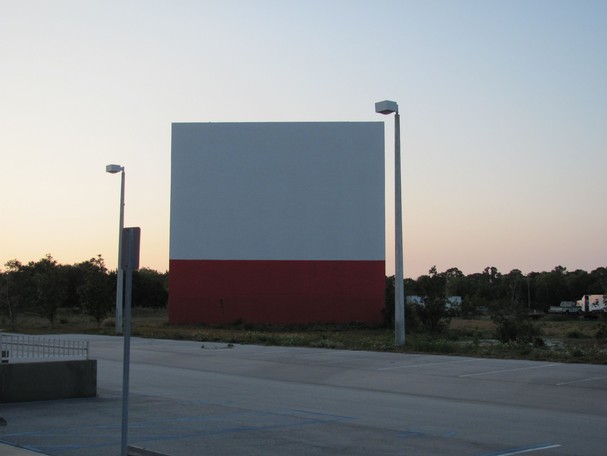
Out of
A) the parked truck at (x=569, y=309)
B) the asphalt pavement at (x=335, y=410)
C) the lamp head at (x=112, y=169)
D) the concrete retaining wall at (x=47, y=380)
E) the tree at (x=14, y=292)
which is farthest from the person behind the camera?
the parked truck at (x=569, y=309)

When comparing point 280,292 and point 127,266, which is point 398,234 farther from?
point 280,292

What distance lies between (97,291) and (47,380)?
112 feet

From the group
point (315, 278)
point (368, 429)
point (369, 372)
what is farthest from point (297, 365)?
point (315, 278)

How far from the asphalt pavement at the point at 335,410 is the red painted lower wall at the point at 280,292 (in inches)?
1017

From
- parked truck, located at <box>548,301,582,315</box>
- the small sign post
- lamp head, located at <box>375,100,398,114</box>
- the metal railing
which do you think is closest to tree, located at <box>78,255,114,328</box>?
lamp head, located at <box>375,100,398,114</box>

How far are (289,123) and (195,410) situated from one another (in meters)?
40.2

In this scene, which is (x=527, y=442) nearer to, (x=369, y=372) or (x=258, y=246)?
(x=369, y=372)

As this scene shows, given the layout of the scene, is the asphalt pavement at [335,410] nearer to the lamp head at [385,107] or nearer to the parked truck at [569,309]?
the lamp head at [385,107]

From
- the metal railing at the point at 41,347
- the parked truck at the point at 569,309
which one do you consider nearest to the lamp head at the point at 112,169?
the metal railing at the point at 41,347

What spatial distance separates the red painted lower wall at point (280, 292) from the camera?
4981 cm

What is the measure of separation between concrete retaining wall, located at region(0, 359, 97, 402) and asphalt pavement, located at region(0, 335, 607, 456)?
26 cm

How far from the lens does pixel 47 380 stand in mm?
14367

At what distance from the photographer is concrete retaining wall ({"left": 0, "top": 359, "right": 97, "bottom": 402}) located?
45.4 ft

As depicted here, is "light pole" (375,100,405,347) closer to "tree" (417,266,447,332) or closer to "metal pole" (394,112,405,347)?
"metal pole" (394,112,405,347)
